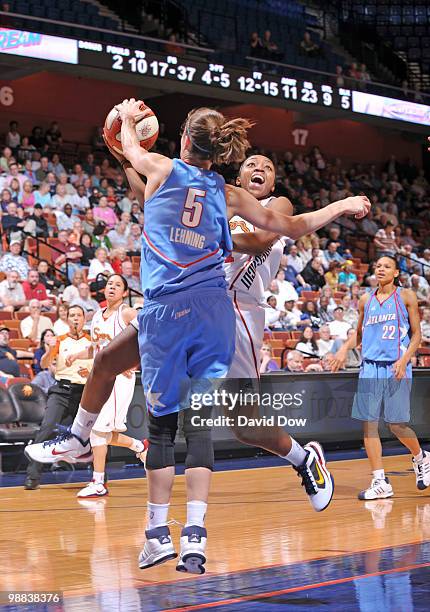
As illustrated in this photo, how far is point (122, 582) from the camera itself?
185 inches

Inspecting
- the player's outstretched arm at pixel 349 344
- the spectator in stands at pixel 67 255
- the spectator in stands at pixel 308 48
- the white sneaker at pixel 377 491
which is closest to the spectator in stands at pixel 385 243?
the spectator in stands at pixel 308 48

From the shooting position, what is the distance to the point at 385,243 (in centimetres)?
2177

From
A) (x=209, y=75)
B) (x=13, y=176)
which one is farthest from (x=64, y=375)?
(x=209, y=75)

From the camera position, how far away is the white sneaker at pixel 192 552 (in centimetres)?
420

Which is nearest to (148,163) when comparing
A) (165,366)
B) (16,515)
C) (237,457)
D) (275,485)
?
(165,366)

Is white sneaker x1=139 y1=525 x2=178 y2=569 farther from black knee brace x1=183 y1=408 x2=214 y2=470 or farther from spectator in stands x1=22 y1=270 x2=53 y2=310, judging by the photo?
spectator in stands x1=22 y1=270 x2=53 y2=310

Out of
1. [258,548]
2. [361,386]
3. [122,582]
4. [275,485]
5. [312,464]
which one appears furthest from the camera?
[275,485]

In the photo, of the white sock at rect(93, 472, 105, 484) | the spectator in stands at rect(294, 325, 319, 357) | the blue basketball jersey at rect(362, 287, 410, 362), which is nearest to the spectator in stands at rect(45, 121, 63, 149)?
the spectator in stands at rect(294, 325, 319, 357)

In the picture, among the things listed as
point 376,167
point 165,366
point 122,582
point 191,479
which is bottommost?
point 122,582

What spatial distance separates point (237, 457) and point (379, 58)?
59.8ft

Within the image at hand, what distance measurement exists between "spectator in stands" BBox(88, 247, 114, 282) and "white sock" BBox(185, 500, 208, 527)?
34.0ft

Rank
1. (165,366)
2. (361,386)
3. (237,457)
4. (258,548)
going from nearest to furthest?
(165,366) → (258,548) → (361,386) → (237,457)

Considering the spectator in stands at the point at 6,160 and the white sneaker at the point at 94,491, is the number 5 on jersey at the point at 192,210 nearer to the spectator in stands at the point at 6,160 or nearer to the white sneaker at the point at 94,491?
the white sneaker at the point at 94,491

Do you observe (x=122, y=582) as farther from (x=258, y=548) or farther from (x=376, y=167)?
(x=376, y=167)
